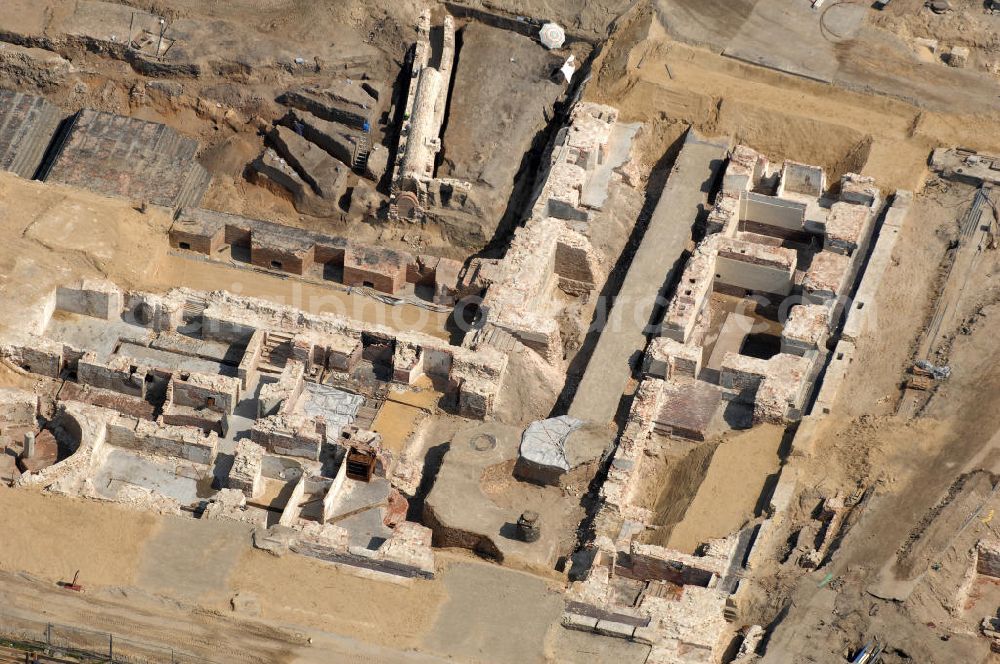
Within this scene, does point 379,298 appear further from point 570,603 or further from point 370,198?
point 570,603

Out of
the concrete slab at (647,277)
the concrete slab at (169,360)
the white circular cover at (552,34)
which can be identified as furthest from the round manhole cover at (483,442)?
the white circular cover at (552,34)

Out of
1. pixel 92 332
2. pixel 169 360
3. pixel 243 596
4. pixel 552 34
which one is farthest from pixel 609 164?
pixel 243 596

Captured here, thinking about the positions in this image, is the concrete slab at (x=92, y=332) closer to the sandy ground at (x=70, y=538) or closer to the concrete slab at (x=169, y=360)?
the concrete slab at (x=169, y=360)

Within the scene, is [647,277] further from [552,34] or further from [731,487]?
[552,34]

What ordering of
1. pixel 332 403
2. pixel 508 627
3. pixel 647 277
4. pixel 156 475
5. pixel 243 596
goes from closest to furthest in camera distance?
1. pixel 508 627
2. pixel 243 596
3. pixel 156 475
4. pixel 332 403
5. pixel 647 277

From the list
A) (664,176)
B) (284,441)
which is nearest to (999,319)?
(664,176)

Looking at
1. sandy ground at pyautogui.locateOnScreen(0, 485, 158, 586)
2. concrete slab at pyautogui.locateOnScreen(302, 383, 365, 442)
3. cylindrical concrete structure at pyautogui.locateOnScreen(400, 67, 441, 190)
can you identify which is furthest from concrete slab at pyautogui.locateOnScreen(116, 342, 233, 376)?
cylindrical concrete structure at pyautogui.locateOnScreen(400, 67, 441, 190)

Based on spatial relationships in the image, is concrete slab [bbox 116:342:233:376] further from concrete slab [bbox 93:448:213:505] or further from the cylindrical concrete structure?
the cylindrical concrete structure
